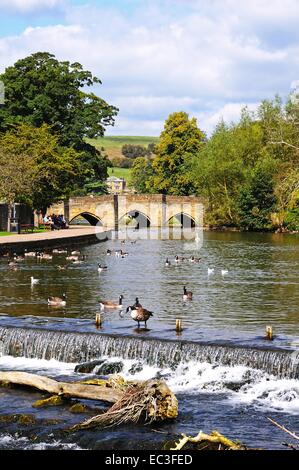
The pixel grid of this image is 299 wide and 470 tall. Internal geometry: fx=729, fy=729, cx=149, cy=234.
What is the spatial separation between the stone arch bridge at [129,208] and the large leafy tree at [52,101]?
4708 mm

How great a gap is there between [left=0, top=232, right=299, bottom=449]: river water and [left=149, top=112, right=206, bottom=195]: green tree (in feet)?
208

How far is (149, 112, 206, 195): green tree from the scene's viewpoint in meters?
115

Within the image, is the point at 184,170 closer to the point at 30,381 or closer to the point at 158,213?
the point at 158,213

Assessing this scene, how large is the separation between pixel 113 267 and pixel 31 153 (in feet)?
102

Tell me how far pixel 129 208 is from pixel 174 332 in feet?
243

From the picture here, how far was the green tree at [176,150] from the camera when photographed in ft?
377

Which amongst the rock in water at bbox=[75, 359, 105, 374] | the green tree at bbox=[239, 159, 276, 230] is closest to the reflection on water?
the rock in water at bbox=[75, 359, 105, 374]

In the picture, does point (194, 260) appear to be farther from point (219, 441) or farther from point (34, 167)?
point (219, 441)

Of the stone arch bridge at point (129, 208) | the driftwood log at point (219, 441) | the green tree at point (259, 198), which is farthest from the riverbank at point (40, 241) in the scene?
the driftwood log at point (219, 441)

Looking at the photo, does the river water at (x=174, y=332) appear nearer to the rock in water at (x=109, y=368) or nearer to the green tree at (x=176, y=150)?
the rock in water at (x=109, y=368)

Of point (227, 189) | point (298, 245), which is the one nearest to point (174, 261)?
point (298, 245)

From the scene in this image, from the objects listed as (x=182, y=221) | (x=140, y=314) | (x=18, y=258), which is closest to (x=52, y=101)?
(x=182, y=221)

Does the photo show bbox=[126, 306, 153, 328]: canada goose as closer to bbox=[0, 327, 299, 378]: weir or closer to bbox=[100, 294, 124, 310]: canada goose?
bbox=[0, 327, 299, 378]: weir

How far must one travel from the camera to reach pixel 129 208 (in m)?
97.8
